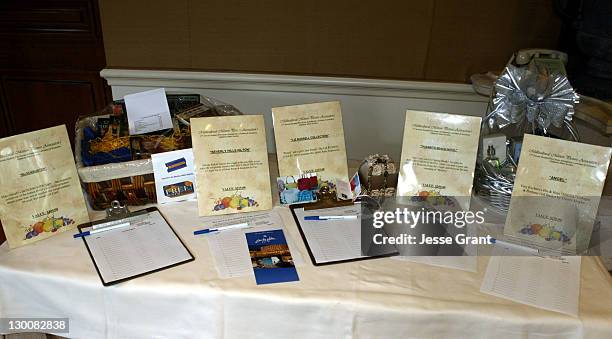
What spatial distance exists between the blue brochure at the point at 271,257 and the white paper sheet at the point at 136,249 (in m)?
0.14

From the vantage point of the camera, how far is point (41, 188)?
3.13ft

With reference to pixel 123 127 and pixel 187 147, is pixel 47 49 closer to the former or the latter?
pixel 123 127

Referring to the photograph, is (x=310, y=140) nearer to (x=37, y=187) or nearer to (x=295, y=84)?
(x=37, y=187)

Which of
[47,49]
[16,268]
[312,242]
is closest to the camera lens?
[16,268]

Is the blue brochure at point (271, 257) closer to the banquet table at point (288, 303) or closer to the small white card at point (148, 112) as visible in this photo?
the banquet table at point (288, 303)

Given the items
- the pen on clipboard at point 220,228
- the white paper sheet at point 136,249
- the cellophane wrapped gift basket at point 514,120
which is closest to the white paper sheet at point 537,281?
the cellophane wrapped gift basket at point 514,120

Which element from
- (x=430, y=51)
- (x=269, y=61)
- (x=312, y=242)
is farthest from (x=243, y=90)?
(x=312, y=242)

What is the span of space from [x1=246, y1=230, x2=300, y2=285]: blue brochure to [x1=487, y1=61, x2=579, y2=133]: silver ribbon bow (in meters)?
0.61

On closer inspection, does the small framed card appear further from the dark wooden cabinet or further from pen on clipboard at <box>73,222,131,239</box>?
the dark wooden cabinet

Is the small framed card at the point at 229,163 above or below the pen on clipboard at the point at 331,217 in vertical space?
above

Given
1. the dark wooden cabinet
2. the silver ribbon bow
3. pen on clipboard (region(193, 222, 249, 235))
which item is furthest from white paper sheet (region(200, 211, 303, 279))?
the dark wooden cabinet

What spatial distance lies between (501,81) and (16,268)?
1.11 metres

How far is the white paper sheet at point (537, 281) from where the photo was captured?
86cm

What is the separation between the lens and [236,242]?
3.26ft
